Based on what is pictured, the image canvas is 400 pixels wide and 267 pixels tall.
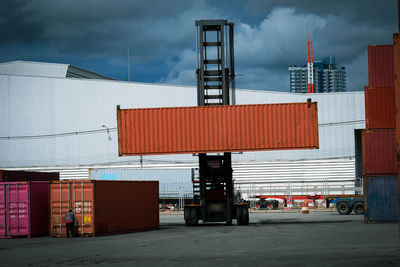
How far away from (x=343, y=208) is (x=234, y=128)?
51.8 feet

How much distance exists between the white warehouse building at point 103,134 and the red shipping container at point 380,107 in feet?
108

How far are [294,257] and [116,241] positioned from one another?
818 cm

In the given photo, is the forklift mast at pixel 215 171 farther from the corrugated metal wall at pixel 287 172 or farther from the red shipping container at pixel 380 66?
the corrugated metal wall at pixel 287 172

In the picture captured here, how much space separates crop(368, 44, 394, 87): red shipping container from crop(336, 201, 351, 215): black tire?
524 inches

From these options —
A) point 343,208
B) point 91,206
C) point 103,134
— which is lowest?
point 343,208

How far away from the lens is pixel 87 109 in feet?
207

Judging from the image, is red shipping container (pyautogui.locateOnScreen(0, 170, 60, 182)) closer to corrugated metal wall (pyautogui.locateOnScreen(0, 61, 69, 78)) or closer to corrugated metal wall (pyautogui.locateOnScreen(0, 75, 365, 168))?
corrugated metal wall (pyautogui.locateOnScreen(0, 75, 365, 168))

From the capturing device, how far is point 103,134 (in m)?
63.1

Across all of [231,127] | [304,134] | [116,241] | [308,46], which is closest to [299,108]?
[304,134]

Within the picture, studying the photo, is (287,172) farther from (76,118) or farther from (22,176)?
(22,176)

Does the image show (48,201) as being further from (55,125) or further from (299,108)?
(55,125)

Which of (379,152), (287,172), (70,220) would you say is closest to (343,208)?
(379,152)

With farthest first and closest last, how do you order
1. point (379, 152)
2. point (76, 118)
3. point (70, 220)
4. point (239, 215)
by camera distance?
1. point (76, 118)
2. point (239, 215)
3. point (379, 152)
4. point (70, 220)

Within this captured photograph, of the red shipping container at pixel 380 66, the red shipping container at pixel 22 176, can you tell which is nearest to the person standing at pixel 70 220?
the red shipping container at pixel 22 176
